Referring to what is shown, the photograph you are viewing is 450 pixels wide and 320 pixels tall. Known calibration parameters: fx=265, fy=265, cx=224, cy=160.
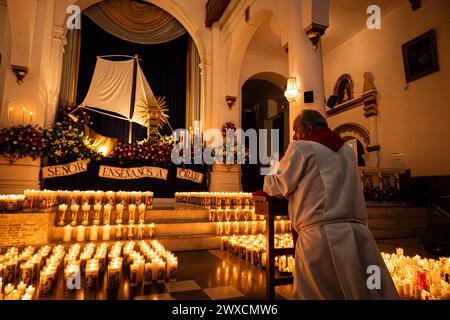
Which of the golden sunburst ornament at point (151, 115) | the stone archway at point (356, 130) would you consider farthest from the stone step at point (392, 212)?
the golden sunburst ornament at point (151, 115)

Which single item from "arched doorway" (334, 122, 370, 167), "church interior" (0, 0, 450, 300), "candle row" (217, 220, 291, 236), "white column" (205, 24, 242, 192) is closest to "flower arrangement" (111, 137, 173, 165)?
"church interior" (0, 0, 450, 300)

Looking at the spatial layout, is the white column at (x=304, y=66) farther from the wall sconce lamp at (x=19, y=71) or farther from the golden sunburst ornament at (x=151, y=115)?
the wall sconce lamp at (x=19, y=71)

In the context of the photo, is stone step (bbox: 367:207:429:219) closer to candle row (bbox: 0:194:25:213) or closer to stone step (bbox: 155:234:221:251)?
stone step (bbox: 155:234:221:251)

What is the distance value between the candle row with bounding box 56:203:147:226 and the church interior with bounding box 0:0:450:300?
0.02 m

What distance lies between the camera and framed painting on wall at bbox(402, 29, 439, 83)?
710 centimetres

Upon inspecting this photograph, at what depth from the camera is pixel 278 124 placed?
43.6 ft

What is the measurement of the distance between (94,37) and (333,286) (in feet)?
35.7

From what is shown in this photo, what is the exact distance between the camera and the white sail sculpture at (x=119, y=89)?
854 centimetres

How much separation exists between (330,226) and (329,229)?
22mm

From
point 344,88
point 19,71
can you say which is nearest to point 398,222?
point 344,88

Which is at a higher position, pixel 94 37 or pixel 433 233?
pixel 94 37

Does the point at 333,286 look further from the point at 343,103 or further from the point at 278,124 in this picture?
the point at 278,124

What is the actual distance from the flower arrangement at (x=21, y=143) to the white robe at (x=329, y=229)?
19.1 feet
